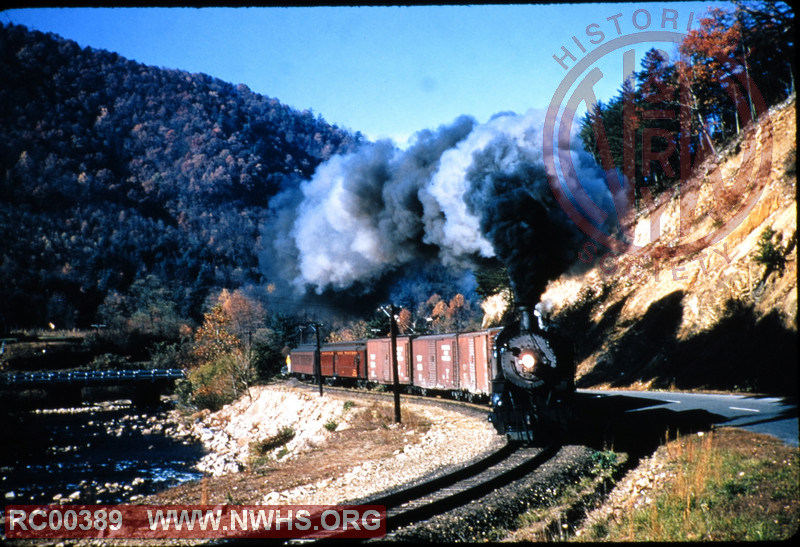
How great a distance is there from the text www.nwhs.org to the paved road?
25.4 ft

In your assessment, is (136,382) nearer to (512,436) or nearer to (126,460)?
(126,460)

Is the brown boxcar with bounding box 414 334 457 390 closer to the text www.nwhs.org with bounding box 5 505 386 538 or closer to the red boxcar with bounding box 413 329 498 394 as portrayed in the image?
the red boxcar with bounding box 413 329 498 394

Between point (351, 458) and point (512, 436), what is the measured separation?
5.08 meters

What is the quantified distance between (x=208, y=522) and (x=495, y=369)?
7.35 meters

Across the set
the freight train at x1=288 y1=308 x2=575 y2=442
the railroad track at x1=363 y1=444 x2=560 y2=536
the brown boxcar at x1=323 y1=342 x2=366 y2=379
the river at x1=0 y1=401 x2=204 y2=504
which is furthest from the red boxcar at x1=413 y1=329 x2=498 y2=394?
the river at x1=0 y1=401 x2=204 y2=504

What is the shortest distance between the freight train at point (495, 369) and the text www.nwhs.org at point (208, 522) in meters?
5.29

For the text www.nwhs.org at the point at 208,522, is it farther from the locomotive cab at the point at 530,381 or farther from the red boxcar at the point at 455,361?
the red boxcar at the point at 455,361

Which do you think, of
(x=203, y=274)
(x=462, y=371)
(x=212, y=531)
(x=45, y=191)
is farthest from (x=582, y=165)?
(x=45, y=191)

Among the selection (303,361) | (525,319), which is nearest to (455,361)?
(525,319)

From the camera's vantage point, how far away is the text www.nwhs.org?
8.02 meters

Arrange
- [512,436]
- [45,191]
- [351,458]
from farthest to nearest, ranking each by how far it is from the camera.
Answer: [45,191] → [351,458] → [512,436]

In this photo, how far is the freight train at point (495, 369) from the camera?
12945 mm

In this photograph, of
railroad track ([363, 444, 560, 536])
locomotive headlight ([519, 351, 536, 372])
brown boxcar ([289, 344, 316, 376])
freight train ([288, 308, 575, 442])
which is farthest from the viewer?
brown boxcar ([289, 344, 316, 376])

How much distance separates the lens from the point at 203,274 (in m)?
135
